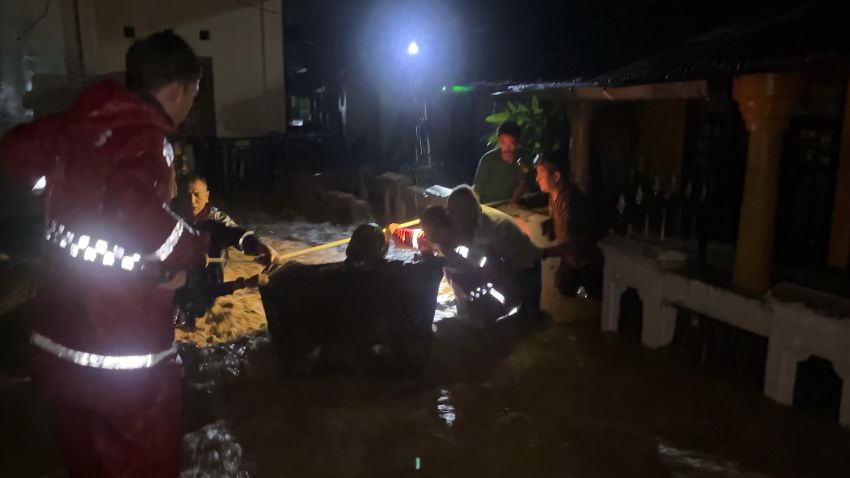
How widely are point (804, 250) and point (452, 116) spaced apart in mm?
9967

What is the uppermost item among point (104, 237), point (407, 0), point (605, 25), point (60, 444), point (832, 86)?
point (407, 0)

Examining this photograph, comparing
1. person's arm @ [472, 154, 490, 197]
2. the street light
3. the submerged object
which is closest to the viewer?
the submerged object

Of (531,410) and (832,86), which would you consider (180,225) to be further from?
(832,86)

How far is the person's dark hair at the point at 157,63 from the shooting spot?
260cm

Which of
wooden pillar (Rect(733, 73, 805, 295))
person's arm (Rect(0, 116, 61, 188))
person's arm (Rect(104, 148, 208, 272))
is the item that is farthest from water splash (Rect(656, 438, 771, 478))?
person's arm (Rect(0, 116, 61, 188))

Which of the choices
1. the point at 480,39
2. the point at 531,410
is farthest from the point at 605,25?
the point at 531,410

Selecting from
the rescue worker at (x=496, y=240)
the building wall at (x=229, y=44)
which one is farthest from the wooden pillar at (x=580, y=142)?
the building wall at (x=229, y=44)

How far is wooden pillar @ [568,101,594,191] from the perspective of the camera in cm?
816

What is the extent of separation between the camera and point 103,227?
240 centimetres

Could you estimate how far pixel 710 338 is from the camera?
523 centimetres

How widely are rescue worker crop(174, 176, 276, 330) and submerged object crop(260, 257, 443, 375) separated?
846mm

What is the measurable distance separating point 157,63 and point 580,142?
20.9 ft

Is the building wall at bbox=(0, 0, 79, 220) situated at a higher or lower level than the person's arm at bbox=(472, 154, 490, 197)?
higher

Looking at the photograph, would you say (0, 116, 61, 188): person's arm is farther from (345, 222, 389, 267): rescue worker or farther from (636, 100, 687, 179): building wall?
(636, 100, 687, 179): building wall
